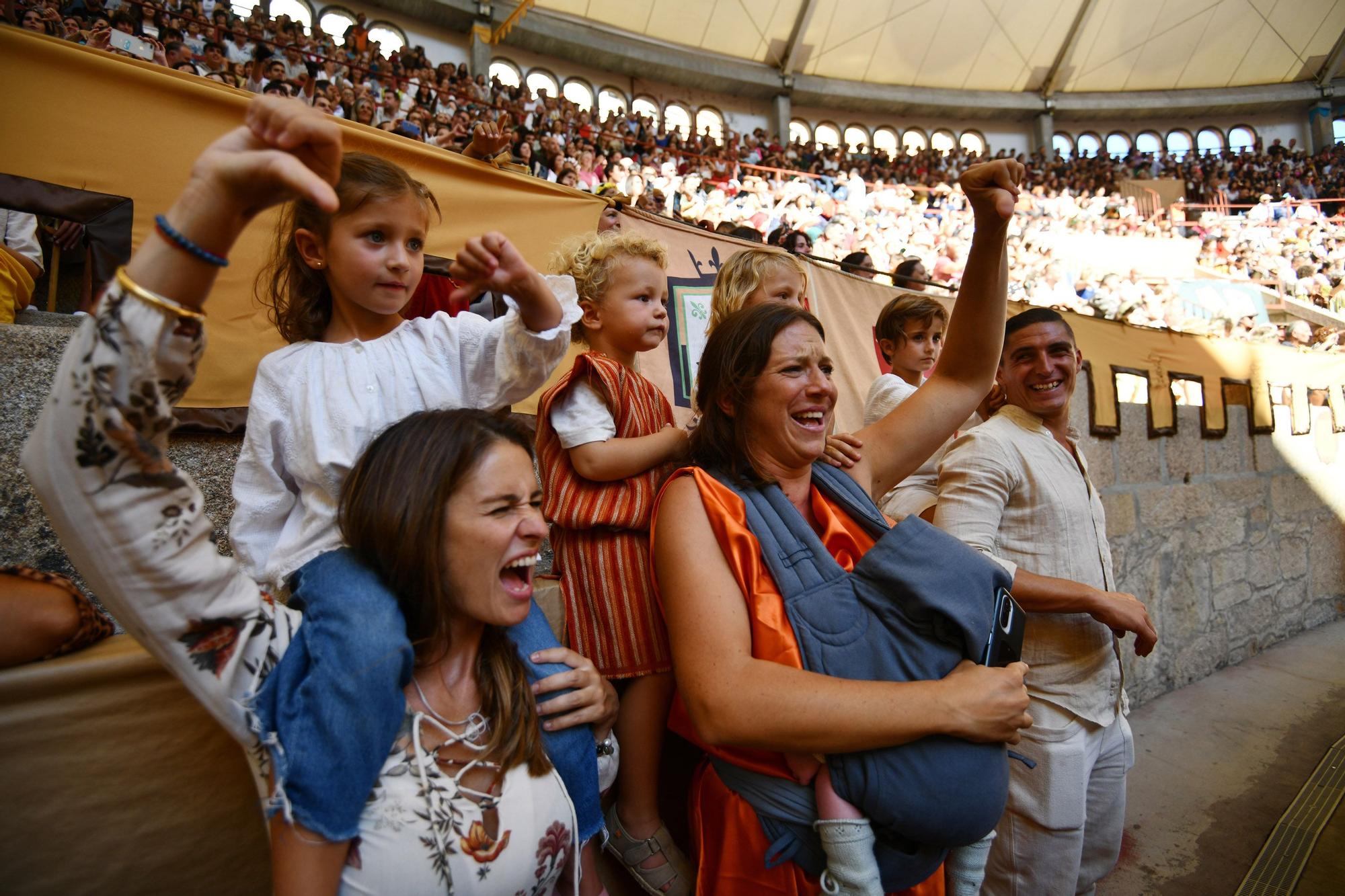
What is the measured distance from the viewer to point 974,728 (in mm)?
1086

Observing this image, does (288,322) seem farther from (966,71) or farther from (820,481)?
(966,71)

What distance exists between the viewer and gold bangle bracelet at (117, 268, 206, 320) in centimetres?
70

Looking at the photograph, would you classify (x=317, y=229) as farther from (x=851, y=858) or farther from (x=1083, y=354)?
(x=1083, y=354)

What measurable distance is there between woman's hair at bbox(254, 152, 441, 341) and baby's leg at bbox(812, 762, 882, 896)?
128 cm

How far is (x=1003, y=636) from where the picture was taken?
121 centimetres

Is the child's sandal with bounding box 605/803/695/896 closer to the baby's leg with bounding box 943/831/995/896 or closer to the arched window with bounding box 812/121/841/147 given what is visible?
the baby's leg with bounding box 943/831/995/896

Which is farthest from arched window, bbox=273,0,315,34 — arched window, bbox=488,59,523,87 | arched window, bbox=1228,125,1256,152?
arched window, bbox=1228,125,1256,152

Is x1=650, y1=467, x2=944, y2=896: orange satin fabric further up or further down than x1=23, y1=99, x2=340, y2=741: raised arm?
further down

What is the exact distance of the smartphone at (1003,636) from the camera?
3.90ft

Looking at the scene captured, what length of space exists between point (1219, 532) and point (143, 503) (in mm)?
5787

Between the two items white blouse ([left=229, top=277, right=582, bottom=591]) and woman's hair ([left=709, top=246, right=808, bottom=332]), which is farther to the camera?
woman's hair ([left=709, top=246, right=808, bottom=332])

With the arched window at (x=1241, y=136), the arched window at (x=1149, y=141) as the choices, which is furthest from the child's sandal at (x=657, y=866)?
the arched window at (x=1241, y=136)

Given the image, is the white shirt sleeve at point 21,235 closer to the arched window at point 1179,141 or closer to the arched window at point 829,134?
the arched window at point 829,134

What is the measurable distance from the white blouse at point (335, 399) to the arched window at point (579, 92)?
19437mm
